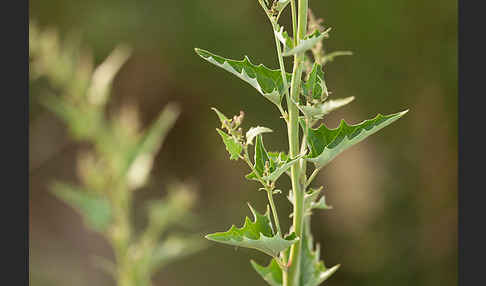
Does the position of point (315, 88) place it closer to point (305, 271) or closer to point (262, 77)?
point (262, 77)

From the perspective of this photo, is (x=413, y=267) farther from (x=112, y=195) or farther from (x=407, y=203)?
(x=112, y=195)

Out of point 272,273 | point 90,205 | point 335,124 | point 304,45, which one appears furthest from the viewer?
point 335,124

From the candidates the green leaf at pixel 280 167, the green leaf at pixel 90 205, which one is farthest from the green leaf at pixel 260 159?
the green leaf at pixel 90 205

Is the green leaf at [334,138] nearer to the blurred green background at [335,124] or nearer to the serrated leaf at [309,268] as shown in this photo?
the serrated leaf at [309,268]

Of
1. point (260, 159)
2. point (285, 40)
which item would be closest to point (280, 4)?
point (285, 40)

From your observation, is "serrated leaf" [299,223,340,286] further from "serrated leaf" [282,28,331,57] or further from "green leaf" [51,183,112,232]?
"green leaf" [51,183,112,232]

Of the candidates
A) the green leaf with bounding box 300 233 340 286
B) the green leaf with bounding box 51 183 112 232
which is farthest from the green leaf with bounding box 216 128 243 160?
the green leaf with bounding box 51 183 112 232
